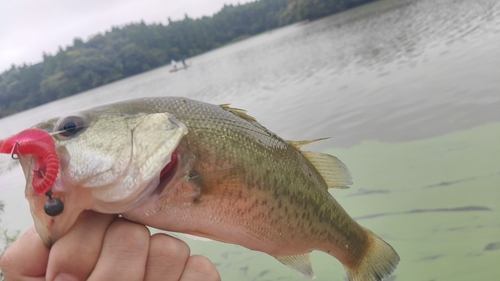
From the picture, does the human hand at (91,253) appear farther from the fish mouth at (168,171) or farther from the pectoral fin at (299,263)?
the pectoral fin at (299,263)

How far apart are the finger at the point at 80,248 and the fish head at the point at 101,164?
0.14ft

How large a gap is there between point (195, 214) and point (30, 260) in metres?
0.65

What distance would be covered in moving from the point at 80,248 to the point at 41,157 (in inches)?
14.7

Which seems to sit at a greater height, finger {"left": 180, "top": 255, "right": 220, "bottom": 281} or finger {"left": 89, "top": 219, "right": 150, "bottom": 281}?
finger {"left": 89, "top": 219, "right": 150, "bottom": 281}

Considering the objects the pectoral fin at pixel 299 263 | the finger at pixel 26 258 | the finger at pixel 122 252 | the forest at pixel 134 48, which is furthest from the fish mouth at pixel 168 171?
the forest at pixel 134 48

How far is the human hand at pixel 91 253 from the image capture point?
1319 mm

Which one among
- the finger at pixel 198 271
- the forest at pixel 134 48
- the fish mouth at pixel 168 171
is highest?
the forest at pixel 134 48

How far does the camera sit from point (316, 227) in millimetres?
2055

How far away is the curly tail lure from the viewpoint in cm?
121

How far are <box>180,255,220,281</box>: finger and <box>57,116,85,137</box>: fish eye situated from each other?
770 millimetres

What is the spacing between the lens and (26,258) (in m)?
1.36

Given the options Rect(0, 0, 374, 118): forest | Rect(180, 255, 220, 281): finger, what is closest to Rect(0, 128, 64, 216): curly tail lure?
Rect(180, 255, 220, 281): finger

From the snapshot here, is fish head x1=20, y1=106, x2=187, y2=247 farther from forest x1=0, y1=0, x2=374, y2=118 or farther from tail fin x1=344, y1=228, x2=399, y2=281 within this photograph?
forest x1=0, y1=0, x2=374, y2=118

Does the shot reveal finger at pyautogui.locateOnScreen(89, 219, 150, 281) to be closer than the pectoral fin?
Yes
